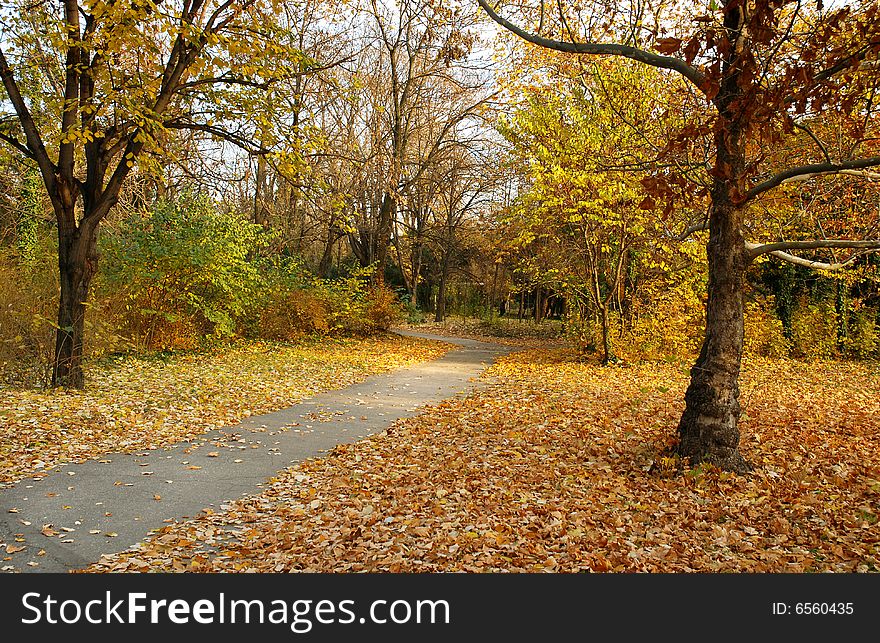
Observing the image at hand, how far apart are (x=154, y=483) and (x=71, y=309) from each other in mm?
4701

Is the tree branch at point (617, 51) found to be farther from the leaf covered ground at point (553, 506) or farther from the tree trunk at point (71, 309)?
the tree trunk at point (71, 309)

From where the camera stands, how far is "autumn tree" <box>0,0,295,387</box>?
27.3ft

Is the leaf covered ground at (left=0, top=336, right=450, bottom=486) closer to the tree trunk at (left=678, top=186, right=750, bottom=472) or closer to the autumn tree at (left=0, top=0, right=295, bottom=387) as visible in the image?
the autumn tree at (left=0, top=0, right=295, bottom=387)

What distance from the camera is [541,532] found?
4.53 meters

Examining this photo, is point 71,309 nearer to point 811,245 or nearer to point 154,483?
point 154,483

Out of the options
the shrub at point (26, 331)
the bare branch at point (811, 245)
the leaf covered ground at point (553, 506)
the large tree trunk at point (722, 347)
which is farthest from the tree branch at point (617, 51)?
the shrub at point (26, 331)

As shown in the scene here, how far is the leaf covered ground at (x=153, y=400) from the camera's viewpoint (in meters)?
6.51

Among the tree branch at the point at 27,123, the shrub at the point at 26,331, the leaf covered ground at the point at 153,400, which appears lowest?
the leaf covered ground at the point at 153,400

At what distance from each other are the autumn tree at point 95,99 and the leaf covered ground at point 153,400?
100 centimetres

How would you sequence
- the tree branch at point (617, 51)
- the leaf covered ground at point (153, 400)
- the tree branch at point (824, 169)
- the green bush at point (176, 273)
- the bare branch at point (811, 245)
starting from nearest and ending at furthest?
the tree branch at point (824, 169), the bare branch at point (811, 245), the tree branch at point (617, 51), the leaf covered ground at point (153, 400), the green bush at point (176, 273)

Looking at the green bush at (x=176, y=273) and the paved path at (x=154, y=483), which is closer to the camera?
the paved path at (x=154, y=483)

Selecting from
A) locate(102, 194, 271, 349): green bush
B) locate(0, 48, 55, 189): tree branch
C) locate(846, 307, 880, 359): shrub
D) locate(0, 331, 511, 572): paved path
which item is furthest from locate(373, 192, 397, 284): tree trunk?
locate(846, 307, 880, 359): shrub

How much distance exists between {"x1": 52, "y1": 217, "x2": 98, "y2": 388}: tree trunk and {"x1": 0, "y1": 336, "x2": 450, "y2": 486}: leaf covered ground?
14.3 inches

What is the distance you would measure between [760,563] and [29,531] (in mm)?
5065
